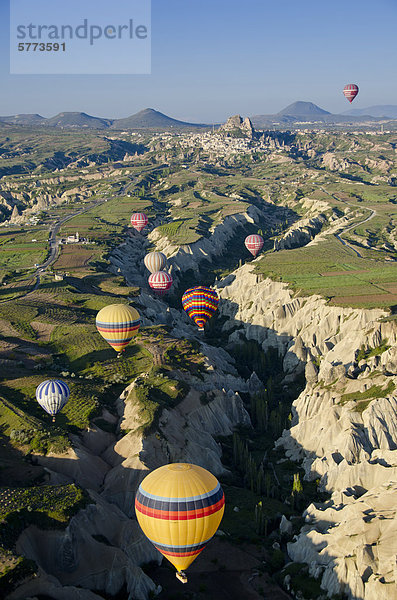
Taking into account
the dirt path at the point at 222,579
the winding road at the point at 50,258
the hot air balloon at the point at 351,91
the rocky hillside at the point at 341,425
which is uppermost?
Answer: the hot air balloon at the point at 351,91

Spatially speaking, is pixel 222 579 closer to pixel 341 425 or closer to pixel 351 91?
pixel 341 425

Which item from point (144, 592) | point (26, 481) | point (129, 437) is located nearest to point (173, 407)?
point (129, 437)

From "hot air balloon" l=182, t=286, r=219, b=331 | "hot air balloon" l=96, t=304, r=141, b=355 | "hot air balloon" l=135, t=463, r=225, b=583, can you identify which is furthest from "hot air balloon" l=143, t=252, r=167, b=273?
"hot air balloon" l=135, t=463, r=225, b=583

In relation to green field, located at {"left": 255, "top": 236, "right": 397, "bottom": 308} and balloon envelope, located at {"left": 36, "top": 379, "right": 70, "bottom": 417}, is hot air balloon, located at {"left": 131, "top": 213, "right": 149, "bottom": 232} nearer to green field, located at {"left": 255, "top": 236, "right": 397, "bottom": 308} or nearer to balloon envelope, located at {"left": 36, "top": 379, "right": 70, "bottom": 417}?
green field, located at {"left": 255, "top": 236, "right": 397, "bottom": 308}

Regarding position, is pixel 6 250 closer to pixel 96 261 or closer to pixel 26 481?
pixel 96 261

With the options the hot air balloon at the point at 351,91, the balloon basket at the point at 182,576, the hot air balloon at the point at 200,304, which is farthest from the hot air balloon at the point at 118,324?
the hot air balloon at the point at 351,91

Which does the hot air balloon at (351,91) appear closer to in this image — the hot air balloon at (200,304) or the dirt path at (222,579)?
the hot air balloon at (200,304)
